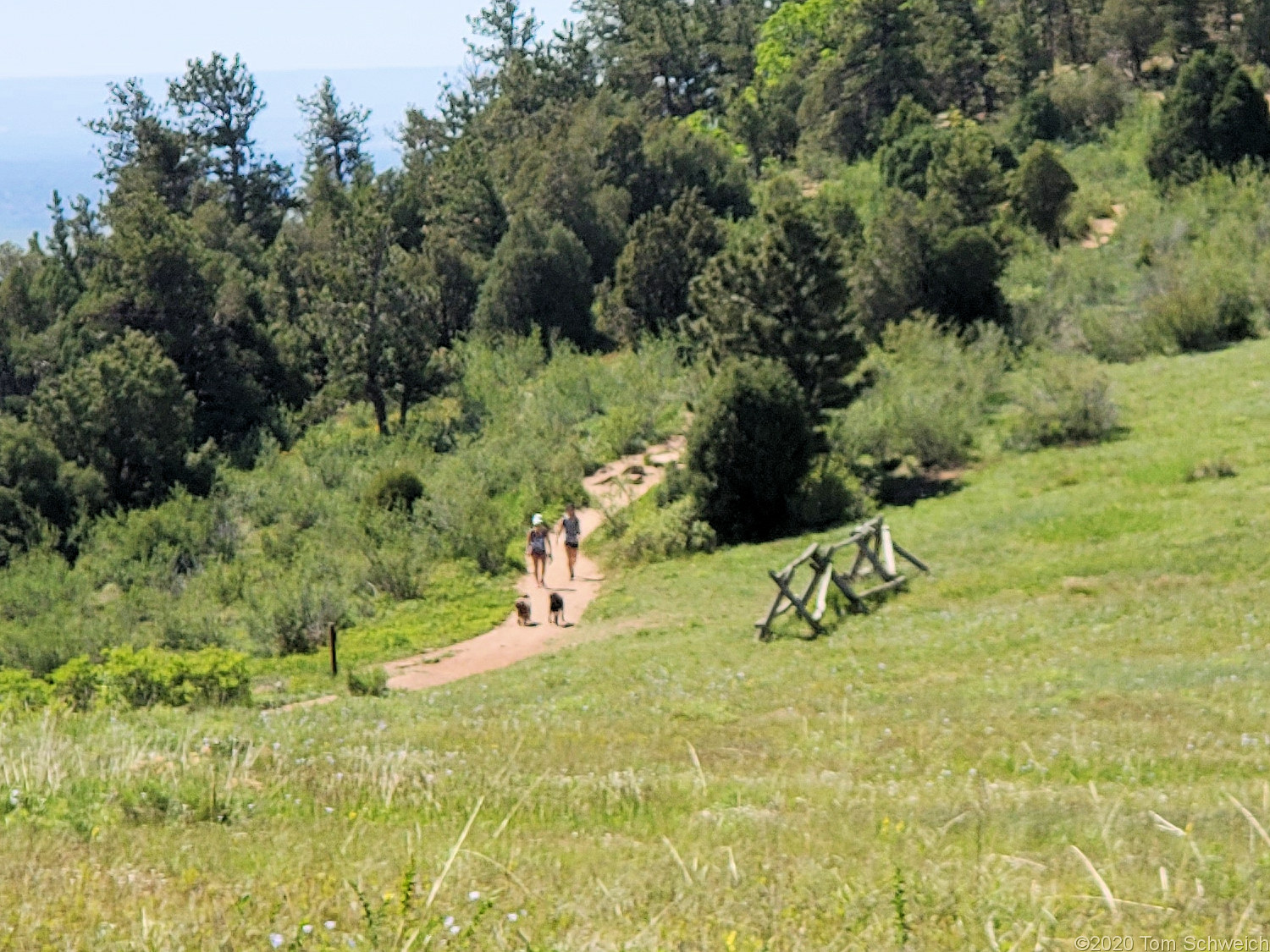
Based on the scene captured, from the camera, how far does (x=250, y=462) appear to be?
48969 millimetres

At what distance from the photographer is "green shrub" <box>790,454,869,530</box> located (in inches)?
1142

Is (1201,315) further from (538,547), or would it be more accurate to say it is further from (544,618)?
(544,618)

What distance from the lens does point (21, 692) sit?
15.1 m

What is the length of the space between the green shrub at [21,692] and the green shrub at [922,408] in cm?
1956

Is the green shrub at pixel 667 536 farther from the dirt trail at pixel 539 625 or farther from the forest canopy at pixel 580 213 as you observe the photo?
the forest canopy at pixel 580 213

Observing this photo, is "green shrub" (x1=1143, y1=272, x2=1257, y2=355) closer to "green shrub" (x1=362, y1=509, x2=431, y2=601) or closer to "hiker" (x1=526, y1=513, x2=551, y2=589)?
"hiker" (x1=526, y1=513, x2=551, y2=589)

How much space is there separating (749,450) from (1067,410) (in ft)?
26.0

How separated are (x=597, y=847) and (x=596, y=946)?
1618 mm

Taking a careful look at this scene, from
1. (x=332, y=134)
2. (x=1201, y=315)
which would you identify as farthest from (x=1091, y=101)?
(x=332, y=134)

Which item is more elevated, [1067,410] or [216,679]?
[1067,410]

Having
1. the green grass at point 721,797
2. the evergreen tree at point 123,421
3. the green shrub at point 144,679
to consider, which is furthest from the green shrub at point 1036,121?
the green shrub at point 144,679

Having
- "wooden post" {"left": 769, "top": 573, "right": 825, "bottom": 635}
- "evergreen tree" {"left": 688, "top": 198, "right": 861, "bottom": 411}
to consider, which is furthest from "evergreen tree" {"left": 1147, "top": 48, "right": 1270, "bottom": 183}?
"wooden post" {"left": 769, "top": 573, "right": 825, "bottom": 635}

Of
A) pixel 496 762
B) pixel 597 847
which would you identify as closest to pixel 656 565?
pixel 496 762

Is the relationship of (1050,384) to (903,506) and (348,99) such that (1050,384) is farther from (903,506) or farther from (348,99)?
(348,99)
